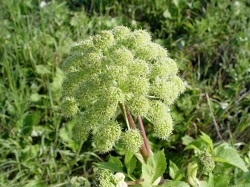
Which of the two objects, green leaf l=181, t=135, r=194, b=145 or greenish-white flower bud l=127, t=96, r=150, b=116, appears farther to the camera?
green leaf l=181, t=135, r=194, b=145

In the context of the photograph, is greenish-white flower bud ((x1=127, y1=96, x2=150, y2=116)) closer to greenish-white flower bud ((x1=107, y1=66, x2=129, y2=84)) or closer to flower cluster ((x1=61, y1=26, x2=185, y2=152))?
flower cluster ((x1=61, y1=26, x2=185, y2=152))

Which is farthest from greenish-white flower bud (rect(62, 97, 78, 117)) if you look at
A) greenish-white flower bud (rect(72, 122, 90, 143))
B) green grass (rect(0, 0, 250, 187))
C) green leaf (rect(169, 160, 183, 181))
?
green grass (rect(0, 0, 250, 187))

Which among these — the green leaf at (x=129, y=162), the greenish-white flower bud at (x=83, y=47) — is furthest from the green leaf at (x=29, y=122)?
the green leaf at (x=129, y=162)

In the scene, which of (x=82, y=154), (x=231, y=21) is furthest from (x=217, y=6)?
(x=82, y=154)

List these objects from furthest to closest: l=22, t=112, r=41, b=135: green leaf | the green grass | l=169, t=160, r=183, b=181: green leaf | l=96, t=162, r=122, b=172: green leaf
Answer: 1. l=22, t=112, r=41, b=135: green leaf
2. the green grass
3. l=169, t=160, r=183, b=181: green leaf
4. l=96, t=162, r=122, b=172: green leaf

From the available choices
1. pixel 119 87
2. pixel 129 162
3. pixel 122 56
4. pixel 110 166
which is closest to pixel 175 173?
pixel 129 162

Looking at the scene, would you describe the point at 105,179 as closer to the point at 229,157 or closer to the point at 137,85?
the point at 137,85

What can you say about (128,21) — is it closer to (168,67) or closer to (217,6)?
(217,6)
